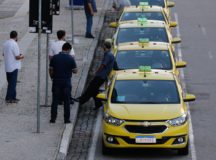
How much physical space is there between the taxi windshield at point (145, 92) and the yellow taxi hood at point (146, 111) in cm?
30

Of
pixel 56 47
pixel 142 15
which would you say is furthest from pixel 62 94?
pixel 142 15

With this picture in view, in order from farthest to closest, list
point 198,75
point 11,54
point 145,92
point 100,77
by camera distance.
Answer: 1. point 198,75
2. point 100,77
3. point 11,54
4. point 145,92

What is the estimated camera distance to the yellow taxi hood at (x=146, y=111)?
20.4 meters

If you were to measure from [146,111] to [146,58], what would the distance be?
4.88 meters

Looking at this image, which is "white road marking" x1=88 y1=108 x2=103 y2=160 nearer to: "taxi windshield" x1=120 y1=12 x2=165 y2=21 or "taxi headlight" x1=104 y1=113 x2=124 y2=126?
"taxi headlight" x1=104 y1=113 x2=124 y2=126

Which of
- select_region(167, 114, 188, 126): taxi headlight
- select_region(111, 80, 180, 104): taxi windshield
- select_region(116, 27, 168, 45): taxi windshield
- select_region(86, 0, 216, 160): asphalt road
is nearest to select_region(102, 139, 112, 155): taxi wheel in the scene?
select_region(86, 0, 216, 160): asphalt road

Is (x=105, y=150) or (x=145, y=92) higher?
(x=145, y=92)

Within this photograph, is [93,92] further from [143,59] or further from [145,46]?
[145,46]

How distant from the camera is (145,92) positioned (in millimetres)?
21656

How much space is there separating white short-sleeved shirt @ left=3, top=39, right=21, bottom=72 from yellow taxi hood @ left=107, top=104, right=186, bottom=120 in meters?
4.16

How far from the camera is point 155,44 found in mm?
26109

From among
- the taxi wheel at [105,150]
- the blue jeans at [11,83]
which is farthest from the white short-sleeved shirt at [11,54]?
the taxi wheel at [105,150]

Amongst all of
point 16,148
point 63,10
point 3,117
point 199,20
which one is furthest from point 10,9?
point 16,148

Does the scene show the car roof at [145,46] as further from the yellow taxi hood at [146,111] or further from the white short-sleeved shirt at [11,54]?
the yellow taxi hood at [146,111]
